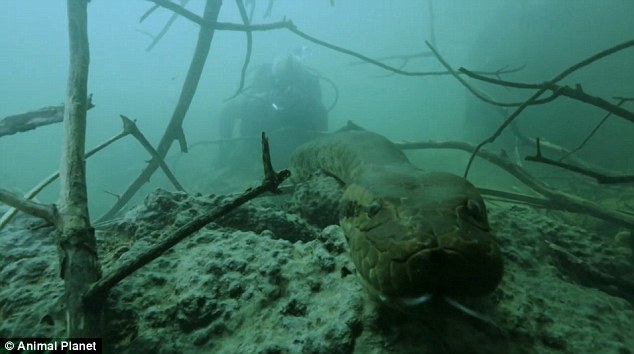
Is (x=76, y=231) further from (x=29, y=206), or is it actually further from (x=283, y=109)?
(x=283, y=109)

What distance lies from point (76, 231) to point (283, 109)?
984 centimetres

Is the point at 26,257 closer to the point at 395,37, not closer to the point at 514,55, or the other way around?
the point at 514,55

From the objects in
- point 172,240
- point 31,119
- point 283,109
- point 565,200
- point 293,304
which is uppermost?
point 283,109

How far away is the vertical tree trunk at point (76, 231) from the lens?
1314 millimetres

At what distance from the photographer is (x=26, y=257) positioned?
2068 mm

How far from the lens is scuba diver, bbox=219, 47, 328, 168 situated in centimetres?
1071

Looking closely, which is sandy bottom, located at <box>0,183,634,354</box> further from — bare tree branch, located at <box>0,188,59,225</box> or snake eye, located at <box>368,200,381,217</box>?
snake eye, located at <box>368,200,381,217</box>

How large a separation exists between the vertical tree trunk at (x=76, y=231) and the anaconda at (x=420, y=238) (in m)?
1.04

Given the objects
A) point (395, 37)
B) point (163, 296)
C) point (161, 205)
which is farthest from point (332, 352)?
point (395, 37)

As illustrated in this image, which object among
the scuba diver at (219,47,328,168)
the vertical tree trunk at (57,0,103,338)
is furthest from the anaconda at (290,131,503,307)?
the scuba diver at (219,47,328,168)

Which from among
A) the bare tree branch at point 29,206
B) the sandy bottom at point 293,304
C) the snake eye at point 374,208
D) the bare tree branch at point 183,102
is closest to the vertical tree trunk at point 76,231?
the bare tree branch at point 29,206

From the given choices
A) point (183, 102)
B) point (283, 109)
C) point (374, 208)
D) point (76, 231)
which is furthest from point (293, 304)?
point (283, 109)

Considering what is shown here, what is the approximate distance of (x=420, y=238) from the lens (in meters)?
1.34

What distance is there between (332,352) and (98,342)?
2.80ft
